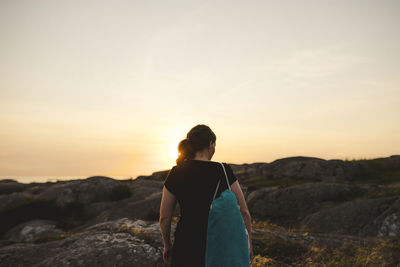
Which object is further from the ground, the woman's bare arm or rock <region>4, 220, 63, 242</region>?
the woman's bare arm

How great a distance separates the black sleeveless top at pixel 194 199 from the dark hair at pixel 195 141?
14 centimetres

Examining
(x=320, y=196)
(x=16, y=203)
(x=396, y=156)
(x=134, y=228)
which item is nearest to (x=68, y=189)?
(x=16, y=203)

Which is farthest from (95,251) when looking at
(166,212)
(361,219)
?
(361,219)


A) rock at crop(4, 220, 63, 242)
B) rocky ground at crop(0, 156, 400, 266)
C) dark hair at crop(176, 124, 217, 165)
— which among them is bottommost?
rock at crop(4, 220, 63, 242)

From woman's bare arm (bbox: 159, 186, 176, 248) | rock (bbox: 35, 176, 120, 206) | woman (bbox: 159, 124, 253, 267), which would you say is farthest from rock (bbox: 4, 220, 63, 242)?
woman (bbox: 159, 124, 253, 267)

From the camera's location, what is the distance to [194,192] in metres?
3.46

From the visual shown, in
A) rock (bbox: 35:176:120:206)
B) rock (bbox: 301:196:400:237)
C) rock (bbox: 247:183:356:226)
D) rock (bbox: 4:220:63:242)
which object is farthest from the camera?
rock (bbox: 35:176:120:206)

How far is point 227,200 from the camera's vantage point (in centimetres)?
327

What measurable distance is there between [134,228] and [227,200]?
4.94 meters

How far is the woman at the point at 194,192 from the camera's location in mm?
3446

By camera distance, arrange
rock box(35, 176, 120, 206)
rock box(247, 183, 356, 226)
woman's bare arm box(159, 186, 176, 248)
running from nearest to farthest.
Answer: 1. woman's bare arm box(159, 186, 176, 248)
2. rock box(247, 183, 356, 226)
3. rock box(35, 176, 120, 206)

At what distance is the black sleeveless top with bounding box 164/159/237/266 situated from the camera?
3.44 metres

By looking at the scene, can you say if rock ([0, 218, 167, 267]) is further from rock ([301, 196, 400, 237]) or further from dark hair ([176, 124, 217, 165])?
rock ([301, 196, 400, 237])

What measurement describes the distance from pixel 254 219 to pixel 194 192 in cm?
1641
